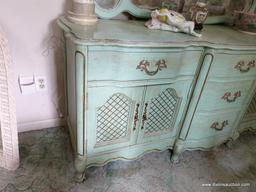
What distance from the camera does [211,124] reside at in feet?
4.31

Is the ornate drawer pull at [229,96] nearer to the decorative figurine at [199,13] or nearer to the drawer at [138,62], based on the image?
the drawer at [138,62]

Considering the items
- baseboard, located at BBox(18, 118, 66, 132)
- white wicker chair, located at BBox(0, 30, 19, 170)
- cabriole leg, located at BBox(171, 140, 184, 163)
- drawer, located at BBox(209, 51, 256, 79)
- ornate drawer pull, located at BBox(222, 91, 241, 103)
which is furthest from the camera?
baseboard, located at BBox(18, 118, 66, 132)

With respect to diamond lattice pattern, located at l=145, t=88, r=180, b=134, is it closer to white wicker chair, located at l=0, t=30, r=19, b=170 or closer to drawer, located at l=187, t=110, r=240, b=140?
drawer, located at l=187, t=110, r=240, b=140

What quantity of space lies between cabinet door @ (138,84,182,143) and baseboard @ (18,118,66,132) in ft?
2.32

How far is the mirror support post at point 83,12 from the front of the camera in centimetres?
97

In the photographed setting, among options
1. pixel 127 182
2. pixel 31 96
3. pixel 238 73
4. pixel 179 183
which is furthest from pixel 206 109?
pixel 31 96

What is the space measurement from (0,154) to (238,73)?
57.8 inches

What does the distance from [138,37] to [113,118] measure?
0.44 metres

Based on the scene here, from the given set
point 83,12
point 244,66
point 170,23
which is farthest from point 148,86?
point 244,66

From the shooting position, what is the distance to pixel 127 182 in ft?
4.00

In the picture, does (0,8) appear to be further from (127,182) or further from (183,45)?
(127,182)

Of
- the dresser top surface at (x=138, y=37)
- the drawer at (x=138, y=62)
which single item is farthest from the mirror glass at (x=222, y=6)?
the drawer at (x=138, y=62)

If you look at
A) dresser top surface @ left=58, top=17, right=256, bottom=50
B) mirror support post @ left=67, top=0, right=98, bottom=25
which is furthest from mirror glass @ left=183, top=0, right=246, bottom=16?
mirror support post @ left=67, top=0, right=98, bottom=25

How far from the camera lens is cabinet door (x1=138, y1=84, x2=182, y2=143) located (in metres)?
1.07
